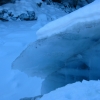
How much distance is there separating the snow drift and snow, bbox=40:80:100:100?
0.42 meters

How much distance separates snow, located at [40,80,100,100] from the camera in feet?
3.28

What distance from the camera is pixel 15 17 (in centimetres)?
461

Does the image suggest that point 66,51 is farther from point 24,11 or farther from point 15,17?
point 24,11

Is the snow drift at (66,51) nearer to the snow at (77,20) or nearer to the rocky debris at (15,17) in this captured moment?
the snow at (77,20)

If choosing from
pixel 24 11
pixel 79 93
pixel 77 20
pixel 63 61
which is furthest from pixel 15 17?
pixel 79 93

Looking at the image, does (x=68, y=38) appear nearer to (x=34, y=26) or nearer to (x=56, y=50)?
(x=56, y=50)

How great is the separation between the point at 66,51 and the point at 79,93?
23.6 inches

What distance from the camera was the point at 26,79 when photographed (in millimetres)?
2111

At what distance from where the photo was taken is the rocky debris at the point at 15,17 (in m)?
4.55

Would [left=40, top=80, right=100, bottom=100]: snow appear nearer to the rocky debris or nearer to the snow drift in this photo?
the snow drift

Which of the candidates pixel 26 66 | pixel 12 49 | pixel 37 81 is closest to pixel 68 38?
pixel 26 66

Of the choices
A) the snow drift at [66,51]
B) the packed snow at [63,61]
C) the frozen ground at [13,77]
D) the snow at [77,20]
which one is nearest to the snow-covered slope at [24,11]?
the frozen ground at [13,77]

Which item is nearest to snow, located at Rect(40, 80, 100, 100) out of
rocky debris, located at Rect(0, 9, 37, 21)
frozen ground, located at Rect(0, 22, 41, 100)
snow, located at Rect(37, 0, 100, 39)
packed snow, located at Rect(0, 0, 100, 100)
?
packed snow, located at Rect(0, 0, 100, 100)

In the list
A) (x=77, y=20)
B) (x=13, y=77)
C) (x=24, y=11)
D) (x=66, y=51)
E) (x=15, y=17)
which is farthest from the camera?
(x=24, y=11)
